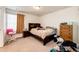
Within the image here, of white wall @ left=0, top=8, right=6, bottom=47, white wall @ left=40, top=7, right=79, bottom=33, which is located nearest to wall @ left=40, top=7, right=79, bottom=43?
white wall @ left=40, top=7, right=79, bottom=33

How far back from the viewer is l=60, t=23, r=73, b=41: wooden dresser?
1590 mm

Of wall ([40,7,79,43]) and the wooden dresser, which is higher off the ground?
wall ([40,7,79,43])

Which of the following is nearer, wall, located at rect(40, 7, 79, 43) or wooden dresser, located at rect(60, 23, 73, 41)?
wall, located at rect(40, 7, 79, 43)

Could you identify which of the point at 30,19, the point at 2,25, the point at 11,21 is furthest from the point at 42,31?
the point at 2,25

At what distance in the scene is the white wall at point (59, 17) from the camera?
1460 mm

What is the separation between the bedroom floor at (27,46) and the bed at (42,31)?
9 cm

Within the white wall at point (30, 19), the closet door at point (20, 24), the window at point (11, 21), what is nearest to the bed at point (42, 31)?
the white wall at point (30, 19)

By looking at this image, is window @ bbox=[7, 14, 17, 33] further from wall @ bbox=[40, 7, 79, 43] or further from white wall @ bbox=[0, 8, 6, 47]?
wall @ bbox=[40, 7, 79, 43]

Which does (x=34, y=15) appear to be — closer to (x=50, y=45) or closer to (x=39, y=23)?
(x=39, y=23)

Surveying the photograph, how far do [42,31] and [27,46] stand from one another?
434mm

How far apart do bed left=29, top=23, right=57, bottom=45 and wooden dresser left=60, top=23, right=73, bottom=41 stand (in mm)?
154

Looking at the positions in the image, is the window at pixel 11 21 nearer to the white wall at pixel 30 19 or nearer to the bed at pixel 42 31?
the white wall at pixel 30 19

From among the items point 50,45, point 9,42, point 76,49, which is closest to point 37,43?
point 50,45
